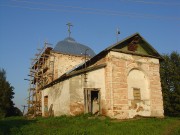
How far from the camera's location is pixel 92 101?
60.6 feet

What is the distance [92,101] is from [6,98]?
1751 cm

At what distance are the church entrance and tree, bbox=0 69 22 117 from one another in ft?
53.0

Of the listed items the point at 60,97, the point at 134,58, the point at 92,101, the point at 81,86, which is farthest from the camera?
the point at 134,58

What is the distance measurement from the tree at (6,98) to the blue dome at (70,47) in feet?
32.6

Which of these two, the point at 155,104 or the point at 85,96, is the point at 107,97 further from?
the point at 155,104

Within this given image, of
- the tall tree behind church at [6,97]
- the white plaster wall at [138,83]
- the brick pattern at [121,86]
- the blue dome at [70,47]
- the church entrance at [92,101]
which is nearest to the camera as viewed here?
the brick pattern at [121,86]

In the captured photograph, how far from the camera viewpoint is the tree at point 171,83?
2666 cm

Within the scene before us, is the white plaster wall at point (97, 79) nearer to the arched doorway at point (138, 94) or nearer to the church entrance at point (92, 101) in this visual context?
the church entrance at point (92, 101)

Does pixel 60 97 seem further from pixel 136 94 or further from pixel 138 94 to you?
pixel 138 94

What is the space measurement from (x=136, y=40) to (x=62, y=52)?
38.4 ft

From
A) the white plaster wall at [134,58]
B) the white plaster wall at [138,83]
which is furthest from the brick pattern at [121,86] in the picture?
the white plaster wall at [138,83]

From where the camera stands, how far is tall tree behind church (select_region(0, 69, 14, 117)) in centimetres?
3069

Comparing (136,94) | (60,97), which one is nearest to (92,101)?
(60,97)

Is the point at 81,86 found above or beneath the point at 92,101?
above
